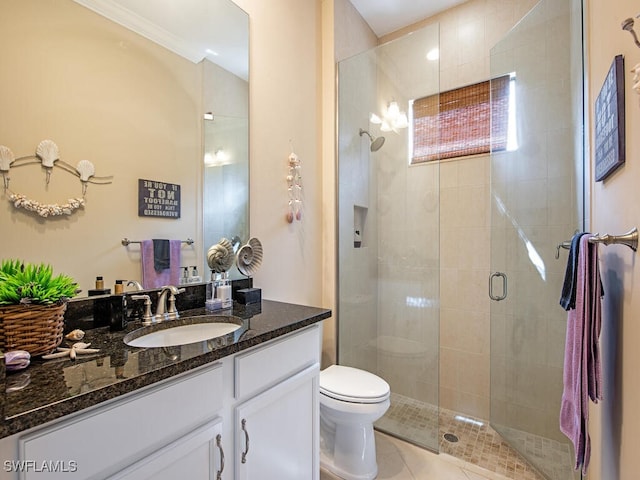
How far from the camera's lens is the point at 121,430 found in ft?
2.33

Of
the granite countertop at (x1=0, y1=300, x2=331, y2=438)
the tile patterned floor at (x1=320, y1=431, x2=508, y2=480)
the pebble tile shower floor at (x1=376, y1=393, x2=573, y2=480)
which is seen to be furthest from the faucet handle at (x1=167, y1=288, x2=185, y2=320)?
the pebble tile shower floor at (x1=376, y1=393, x2=573, y2=480)

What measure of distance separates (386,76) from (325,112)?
0.56 metres

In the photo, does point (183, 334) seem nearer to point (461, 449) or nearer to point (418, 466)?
point (418, 466)

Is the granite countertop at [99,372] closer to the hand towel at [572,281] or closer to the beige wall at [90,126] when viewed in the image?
the beige wall at [90,126]

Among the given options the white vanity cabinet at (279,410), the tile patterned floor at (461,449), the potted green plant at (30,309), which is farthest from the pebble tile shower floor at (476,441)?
the potted green plant at (30,309)

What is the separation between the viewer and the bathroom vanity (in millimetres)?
620

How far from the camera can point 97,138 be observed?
116 centimetres

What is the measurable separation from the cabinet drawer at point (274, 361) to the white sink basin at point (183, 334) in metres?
0.17

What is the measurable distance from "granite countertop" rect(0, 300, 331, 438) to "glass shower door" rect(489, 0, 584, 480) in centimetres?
166

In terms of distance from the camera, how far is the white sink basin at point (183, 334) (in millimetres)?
1140

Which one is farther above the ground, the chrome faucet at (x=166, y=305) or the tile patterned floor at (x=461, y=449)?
the chrome faucet at (x=166, y=305)

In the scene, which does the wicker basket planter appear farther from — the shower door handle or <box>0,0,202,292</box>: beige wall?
the shower door handle

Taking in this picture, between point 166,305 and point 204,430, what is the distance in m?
0.61

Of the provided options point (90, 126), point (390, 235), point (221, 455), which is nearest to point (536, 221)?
point (390, 235)
